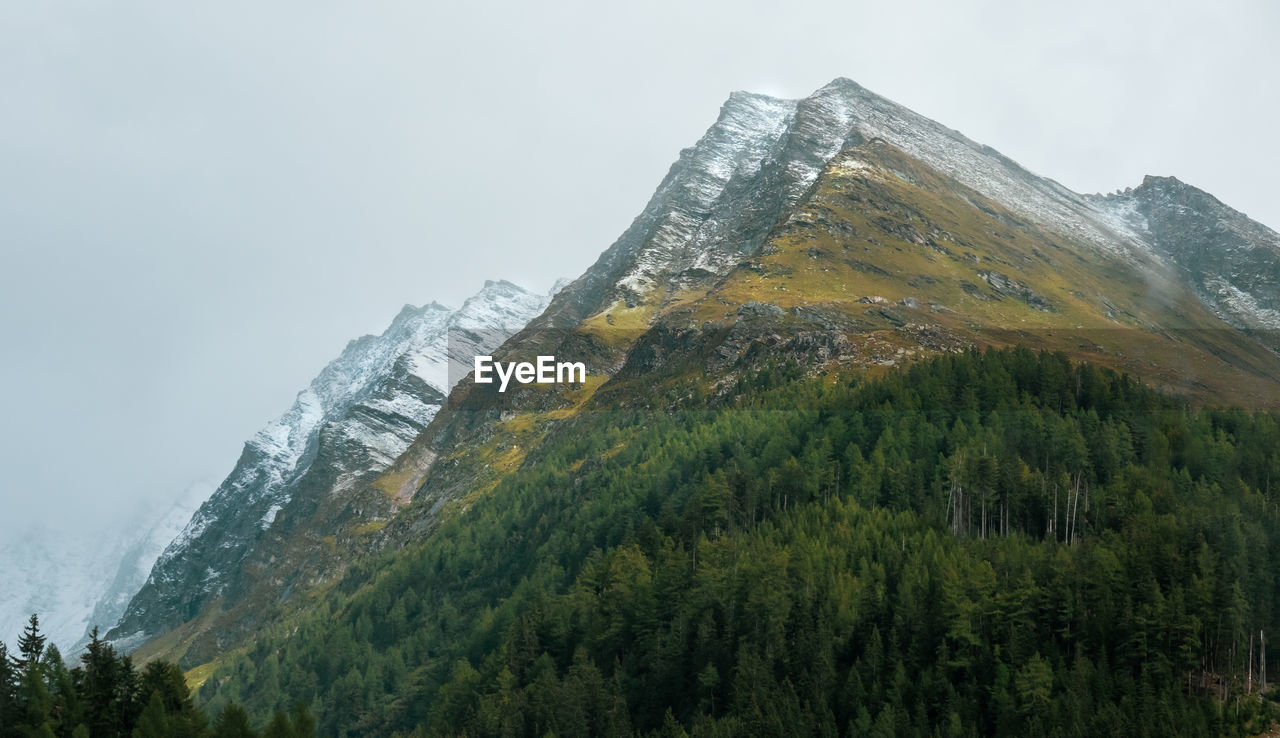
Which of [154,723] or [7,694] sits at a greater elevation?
[7,694]

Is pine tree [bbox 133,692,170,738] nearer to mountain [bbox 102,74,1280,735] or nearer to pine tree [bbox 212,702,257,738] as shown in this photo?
pine tree [bbox 212,702,257,738]

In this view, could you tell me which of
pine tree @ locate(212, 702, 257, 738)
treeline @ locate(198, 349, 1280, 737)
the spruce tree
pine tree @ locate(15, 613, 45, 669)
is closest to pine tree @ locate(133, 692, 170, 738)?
pine tree @ locate(212, 702, 257, 738)

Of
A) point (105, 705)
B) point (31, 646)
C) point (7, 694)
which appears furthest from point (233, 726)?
point (31, 646)

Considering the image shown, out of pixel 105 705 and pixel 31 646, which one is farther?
pixel 31 646

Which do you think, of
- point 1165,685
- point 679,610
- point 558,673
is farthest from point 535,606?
point 1165,685

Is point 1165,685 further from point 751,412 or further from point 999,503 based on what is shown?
point 751,412

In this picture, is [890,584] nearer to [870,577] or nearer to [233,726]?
[870,577]
